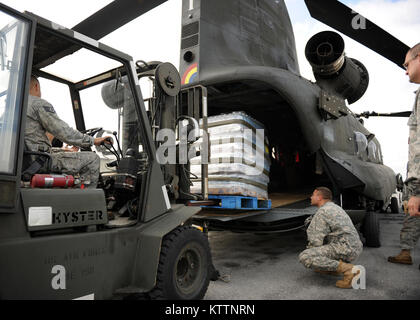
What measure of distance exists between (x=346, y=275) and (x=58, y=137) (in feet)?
10.6

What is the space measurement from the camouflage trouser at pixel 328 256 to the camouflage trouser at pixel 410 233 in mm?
1176

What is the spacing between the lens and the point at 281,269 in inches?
171

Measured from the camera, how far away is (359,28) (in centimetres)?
606

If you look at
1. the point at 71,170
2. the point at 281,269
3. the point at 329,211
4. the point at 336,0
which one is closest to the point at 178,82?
the point at 71,170

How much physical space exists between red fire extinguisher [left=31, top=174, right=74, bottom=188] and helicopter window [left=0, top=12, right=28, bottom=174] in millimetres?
275

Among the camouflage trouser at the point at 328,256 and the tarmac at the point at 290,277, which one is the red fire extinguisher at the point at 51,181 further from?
the camouflage trouser at the point at 328,256

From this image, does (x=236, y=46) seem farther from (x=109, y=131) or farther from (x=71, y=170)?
(x=71, y=170)

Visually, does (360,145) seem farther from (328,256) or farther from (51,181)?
(51,181)

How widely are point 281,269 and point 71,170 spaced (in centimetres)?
307

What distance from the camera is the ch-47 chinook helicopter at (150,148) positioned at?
200cm

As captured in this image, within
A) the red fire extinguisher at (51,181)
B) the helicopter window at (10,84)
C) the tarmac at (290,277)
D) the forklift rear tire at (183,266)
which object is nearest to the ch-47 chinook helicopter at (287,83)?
the tarmac at (290,277)

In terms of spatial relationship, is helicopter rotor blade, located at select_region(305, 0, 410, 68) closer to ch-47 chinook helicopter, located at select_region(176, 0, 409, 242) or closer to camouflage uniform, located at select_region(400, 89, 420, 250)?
ch-47 chinook helicopter, located at select_region(176, 0, 409, 242)

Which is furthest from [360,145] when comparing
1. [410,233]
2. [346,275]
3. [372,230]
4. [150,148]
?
[150,148]

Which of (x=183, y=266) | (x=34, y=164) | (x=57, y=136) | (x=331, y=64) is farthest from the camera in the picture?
(x=331, y=64)
